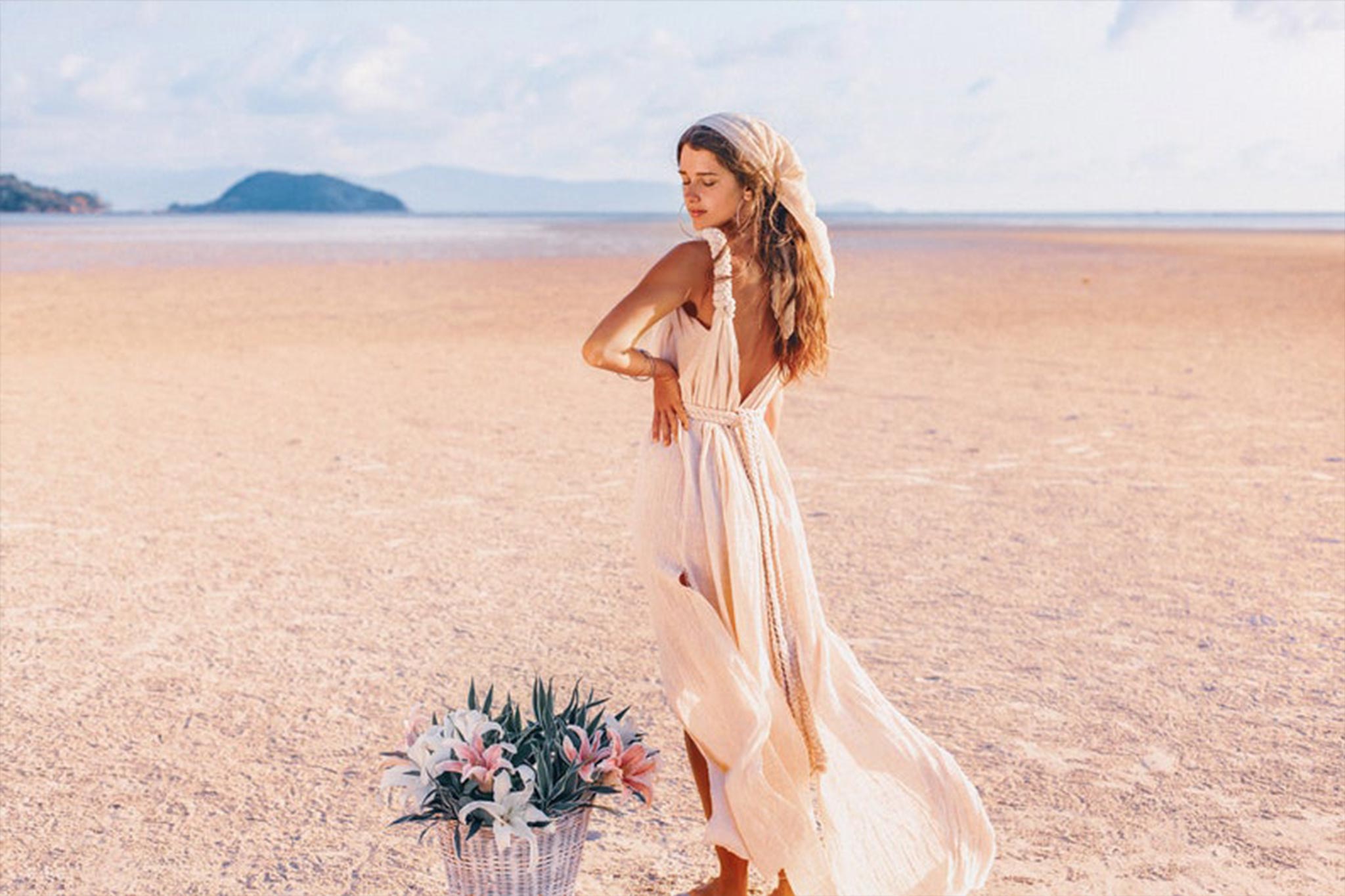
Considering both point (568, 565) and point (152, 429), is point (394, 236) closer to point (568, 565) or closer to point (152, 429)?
point (152, 429)

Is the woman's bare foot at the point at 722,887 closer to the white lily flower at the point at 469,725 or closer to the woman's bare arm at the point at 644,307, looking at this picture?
the white lily flower at the point at 469,725

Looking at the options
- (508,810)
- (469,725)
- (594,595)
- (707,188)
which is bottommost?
(594,595)

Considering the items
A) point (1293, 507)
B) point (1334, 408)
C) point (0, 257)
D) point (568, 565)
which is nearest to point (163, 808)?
point (568, 565)

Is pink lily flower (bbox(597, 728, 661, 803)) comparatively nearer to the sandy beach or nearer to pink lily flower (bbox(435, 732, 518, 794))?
pink lily flower (bbox(435, 732, 518, 794))

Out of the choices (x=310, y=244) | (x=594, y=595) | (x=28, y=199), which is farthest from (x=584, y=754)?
(x=28, y=199)

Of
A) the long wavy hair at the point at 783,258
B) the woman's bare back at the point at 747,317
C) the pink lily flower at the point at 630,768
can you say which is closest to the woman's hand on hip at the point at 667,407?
the woman's bare back at the point at 747,317

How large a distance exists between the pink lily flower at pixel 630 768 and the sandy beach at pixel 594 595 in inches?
24.1

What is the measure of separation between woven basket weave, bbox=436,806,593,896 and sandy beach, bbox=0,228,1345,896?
0.55 m

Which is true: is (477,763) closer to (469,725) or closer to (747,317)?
(469,725)

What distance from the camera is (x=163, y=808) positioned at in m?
4.18

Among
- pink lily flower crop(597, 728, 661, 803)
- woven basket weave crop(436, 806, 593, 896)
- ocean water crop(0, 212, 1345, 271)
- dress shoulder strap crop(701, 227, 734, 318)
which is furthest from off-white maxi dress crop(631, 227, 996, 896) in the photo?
ocean water crop(0, 212, 1345, 271)

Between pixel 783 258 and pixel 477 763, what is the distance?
4.38 ft

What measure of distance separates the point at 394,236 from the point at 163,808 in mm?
57165

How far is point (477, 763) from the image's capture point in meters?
3.08
